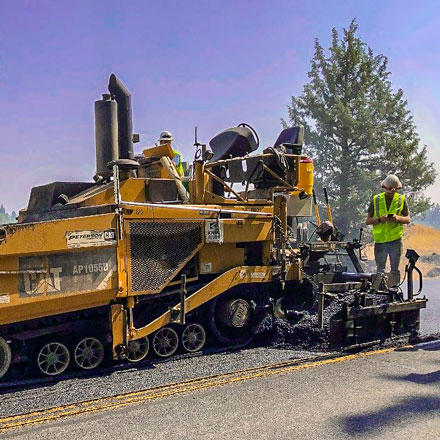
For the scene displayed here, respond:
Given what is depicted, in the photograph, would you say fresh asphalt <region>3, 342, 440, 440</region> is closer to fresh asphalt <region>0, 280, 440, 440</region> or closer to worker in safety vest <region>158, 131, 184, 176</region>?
fresh asphalt <region>0, 280, 440, 440</region>

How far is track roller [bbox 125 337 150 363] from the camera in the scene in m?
6.01

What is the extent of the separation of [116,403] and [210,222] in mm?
2553

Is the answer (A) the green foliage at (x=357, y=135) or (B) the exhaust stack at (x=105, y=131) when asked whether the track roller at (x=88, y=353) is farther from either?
(A) the green foliage at (x=357, y=135)

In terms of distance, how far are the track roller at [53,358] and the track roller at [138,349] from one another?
68cm

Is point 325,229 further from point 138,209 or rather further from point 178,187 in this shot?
point 138,209

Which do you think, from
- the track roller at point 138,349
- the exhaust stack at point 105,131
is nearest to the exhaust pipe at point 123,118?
the exhaust stack at point 105,131

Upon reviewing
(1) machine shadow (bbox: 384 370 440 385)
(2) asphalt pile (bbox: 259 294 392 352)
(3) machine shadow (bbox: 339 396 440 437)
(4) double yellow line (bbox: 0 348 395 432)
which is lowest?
(3) machine shadow (bbox: 339 396 440 437)

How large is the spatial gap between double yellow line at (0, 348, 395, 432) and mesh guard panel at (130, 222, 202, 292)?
128 centimetres

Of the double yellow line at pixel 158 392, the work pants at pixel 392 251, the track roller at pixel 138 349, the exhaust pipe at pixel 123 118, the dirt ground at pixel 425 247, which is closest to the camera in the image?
the double yellow line at pixel 158 392

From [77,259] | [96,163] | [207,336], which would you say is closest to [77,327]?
[77,259]

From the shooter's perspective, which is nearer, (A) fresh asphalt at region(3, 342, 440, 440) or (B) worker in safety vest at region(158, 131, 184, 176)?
(A) fresh asphalt at region(3, 342, 440, 440)

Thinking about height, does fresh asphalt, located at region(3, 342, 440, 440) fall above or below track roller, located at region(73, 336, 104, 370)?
below

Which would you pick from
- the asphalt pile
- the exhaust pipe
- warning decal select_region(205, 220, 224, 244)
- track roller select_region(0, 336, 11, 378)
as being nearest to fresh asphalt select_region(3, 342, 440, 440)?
track roller select_region(0, 336, 11, 378)

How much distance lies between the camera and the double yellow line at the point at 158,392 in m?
4.26
